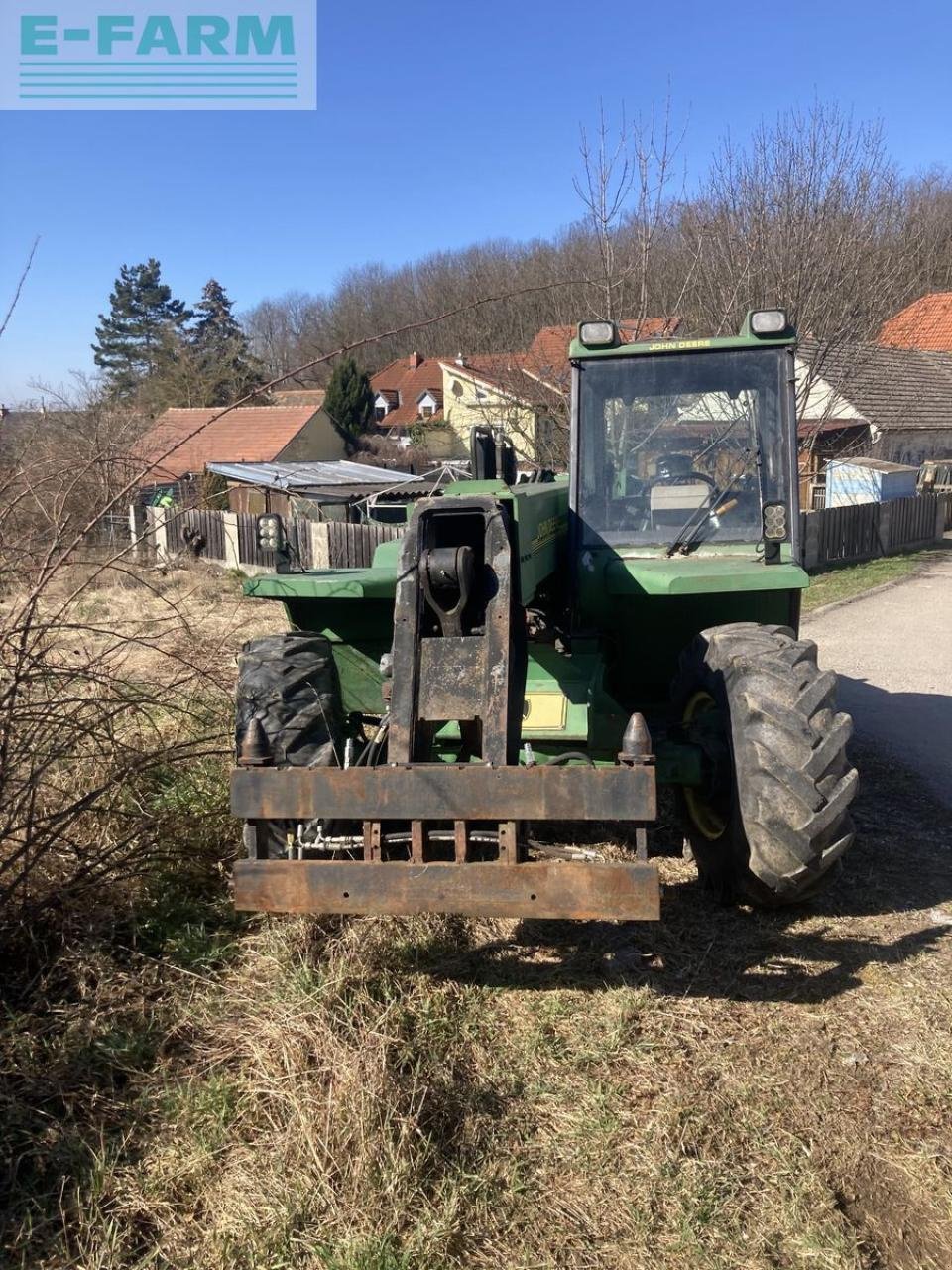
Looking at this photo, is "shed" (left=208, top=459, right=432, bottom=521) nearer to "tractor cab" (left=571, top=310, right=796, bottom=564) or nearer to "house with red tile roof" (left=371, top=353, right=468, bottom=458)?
"tractor cab" (left=571, top=310, right=796, bottom=564)

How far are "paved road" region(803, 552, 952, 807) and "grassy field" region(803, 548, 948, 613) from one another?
1.38 feet

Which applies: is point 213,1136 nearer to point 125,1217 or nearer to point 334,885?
point 125,1217

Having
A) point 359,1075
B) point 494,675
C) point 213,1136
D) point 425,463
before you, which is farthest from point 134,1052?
point 425,463

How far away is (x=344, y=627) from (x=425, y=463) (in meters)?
35.6

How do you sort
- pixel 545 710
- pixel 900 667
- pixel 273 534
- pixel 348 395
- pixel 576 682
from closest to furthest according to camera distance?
pixel 545 710
pixel 576 682
pixel 273 534
pixel 900 667
pixel 348 395

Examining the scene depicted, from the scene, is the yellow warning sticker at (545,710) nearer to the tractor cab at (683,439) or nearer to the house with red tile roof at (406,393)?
the tractor cab at (683,439)

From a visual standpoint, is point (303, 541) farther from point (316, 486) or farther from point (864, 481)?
point (864, 481)

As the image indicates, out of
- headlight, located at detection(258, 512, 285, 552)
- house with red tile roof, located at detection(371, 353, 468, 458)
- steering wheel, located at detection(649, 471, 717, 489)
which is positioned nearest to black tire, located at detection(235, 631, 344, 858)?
headlight, located at detection(258, 512, 285, 552)

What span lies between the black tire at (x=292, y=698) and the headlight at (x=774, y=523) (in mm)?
2163

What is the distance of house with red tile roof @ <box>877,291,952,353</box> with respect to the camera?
32.6 m

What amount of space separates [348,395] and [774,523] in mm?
42079

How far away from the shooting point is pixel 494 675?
3.38 m

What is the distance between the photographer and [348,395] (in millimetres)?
44906

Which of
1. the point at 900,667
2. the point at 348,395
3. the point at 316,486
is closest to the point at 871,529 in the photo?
the point at 900,667
